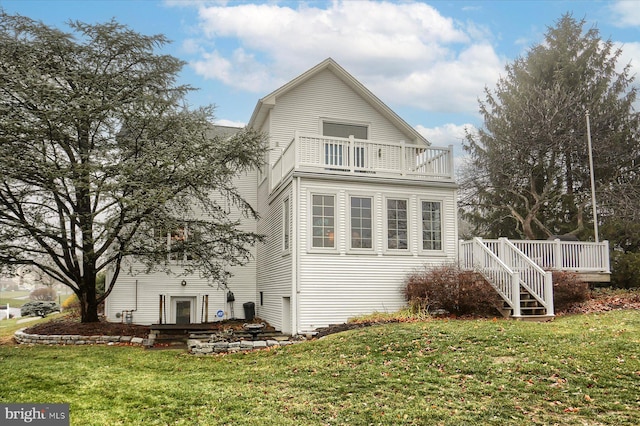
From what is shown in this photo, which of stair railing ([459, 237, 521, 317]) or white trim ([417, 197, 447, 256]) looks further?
white trim ([417, 197, 447, 256])

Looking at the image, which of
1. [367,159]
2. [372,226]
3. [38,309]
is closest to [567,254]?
[372,226]

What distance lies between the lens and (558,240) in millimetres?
16609

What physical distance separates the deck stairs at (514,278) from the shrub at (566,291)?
43.7 inches

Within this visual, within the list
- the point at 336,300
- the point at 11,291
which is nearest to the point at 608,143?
the point at 336,300

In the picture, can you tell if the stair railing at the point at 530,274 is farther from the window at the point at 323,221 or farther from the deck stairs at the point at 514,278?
the window at the point at 323,221

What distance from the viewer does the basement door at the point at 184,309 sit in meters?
18.4

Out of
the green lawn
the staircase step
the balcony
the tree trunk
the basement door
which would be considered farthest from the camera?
the basement door

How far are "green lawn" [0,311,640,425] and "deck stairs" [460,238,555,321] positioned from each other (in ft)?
7.73

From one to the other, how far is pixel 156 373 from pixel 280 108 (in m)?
10.9

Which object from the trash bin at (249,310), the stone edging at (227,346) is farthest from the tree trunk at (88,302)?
the stone edging at (227,346)

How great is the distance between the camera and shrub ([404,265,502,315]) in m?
13.7

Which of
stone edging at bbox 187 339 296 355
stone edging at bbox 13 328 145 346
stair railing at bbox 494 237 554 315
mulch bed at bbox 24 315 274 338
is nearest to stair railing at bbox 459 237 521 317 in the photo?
stair railing at bbox 494 237 554 315

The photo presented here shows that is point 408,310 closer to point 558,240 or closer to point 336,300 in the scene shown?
point 336,300

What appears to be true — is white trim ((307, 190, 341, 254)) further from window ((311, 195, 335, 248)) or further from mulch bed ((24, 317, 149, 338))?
mulch bed ((24, 317, 149, 338))
